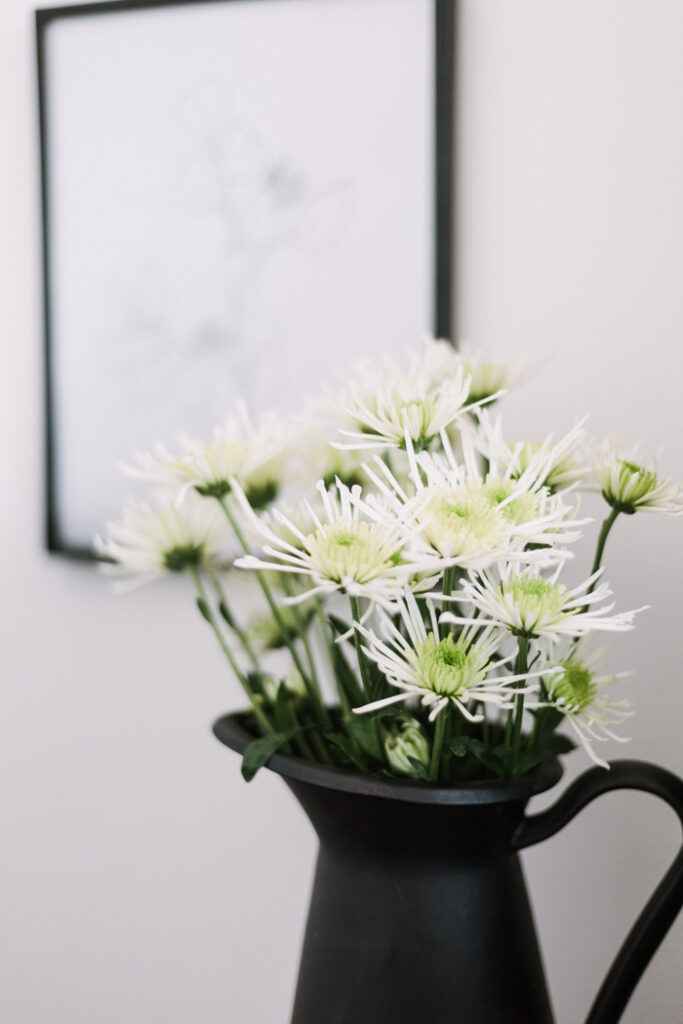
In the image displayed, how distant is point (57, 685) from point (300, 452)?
1.65ft

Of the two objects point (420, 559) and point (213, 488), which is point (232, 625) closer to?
point (213, 488)

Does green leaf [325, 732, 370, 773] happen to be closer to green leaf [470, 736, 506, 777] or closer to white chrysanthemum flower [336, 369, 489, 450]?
green leaf [470, 736, 506, 777]

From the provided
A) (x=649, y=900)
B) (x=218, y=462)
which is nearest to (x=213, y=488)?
(x=218, y=462)

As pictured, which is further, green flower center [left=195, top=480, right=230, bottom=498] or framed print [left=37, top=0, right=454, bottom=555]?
framed print [left=37, top=0, right=454, bottom=555]

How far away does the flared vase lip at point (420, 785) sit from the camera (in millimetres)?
489

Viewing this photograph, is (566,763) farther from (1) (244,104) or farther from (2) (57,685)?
(1) (244,104)

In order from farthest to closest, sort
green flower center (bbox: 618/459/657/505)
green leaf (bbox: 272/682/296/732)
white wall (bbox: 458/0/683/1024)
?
1. white wall (bbox: 458/0/683/1024)
2. green leaf (bbox: 272/682/296/732)
3. green flower center (bbox: 618/459/657/505)

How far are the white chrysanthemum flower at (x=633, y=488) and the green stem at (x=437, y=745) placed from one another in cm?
16

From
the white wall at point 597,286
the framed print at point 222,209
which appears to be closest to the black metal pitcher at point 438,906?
the white wall at point 597,286

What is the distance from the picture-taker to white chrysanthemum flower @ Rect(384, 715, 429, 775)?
0.53 m

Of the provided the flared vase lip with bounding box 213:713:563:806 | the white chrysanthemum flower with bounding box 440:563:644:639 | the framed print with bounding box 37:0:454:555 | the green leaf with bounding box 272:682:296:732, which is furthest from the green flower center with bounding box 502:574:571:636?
the framed print with bounding box 37:0:454:555

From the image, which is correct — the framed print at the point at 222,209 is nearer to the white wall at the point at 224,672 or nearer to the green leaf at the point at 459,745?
the white wall at the point at 224,672

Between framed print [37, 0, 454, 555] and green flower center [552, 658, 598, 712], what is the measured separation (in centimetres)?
36

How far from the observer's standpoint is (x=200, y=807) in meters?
0.93
